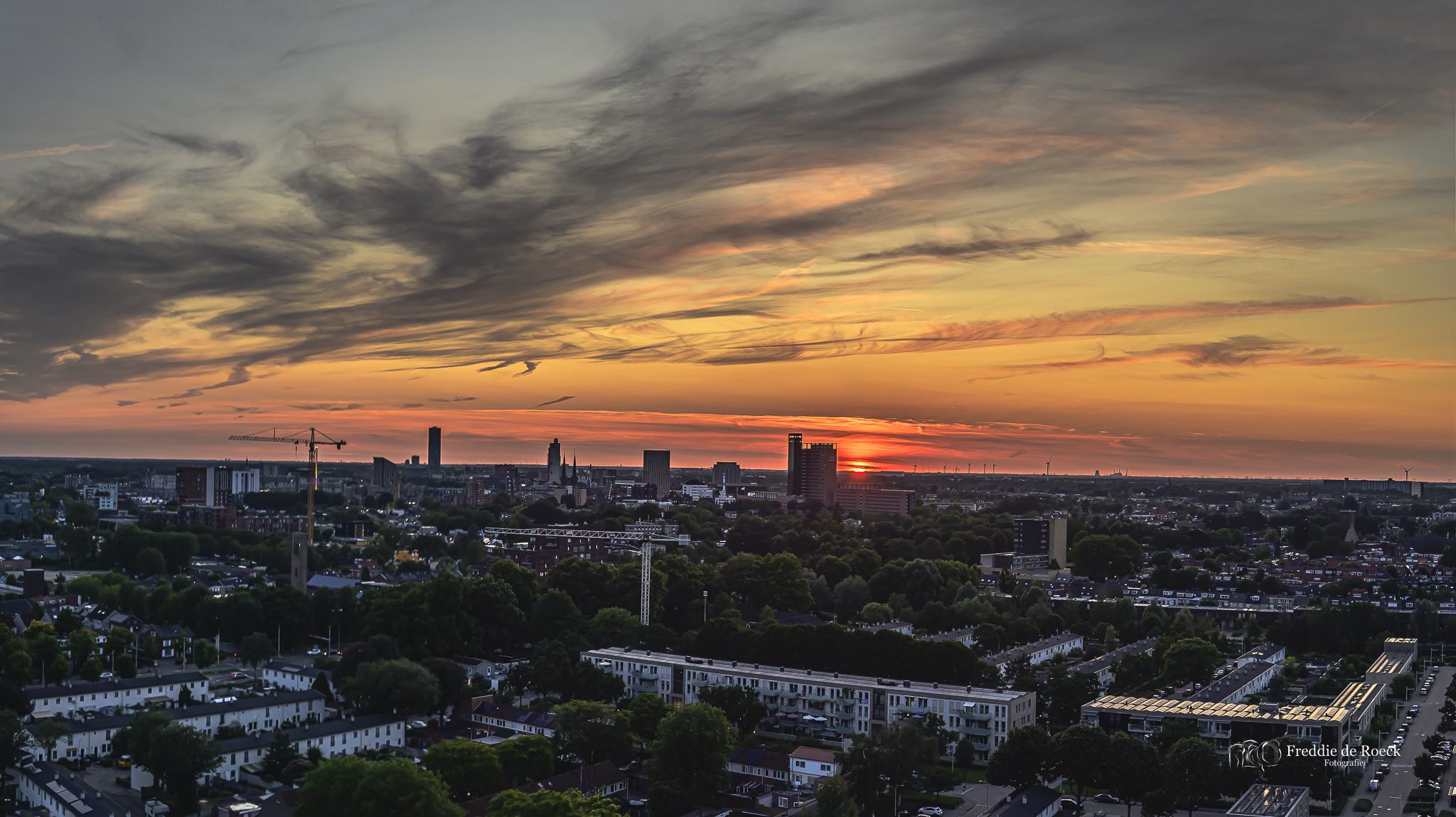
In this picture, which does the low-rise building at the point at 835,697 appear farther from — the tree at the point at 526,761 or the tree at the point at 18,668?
the tree at the point at 18,668

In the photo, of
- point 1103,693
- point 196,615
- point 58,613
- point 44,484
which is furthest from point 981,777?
point 44,484

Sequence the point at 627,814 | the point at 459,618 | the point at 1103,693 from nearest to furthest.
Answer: the point at 627,814 < the point at 1103,693 < the point at 459,618

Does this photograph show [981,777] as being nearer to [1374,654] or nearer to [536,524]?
[1374,654]

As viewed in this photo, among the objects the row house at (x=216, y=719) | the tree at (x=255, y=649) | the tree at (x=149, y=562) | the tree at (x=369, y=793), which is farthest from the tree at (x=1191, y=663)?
the tree at (x=149, y=562)

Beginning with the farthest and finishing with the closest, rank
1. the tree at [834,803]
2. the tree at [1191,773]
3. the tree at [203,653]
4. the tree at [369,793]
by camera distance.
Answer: the tree at [203,653] < the tree at [1191,773] < the tree at [834,803] < the tree at [369,793]

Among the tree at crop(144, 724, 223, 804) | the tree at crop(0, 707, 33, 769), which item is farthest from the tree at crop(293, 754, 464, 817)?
the tree at crop(0, 707, 33, 769)

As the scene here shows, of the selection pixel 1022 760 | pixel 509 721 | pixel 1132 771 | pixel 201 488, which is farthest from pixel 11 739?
pixel 201 488
